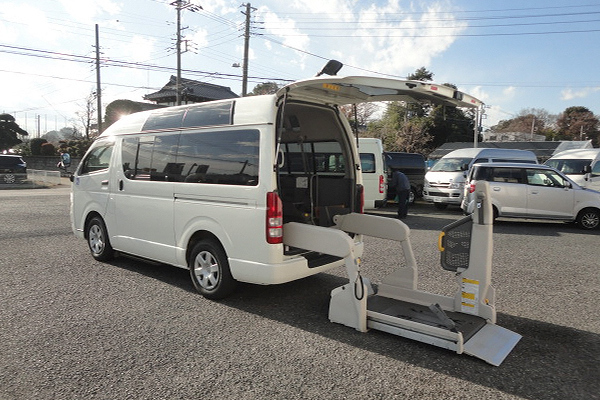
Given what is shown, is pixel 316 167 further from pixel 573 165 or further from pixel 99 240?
pixel 573 165

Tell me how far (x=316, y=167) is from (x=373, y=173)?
7.58m

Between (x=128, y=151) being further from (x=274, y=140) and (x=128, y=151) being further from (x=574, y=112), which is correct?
(x=574, y=112)

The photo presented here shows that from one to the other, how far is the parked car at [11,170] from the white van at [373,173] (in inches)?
835

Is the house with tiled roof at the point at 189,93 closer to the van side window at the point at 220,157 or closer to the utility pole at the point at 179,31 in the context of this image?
the utility pole at the point at 179,31

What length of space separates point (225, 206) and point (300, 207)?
3.23 feet

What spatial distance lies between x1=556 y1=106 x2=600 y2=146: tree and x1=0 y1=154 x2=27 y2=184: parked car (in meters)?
75.6

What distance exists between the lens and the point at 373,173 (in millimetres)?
12617

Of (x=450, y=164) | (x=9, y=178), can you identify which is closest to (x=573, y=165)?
(x=450, y=164)

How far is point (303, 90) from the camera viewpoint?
455 cm

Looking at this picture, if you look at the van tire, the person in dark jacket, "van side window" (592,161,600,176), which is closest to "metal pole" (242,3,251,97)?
the person in dark jacket

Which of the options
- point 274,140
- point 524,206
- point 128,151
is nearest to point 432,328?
point 274,140

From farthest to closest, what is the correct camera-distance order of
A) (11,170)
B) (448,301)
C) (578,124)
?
(578,124)
(11,170)
(448,301)

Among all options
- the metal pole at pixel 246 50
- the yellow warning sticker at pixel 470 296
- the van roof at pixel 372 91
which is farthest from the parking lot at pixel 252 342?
the metal pole at pixel 246 50

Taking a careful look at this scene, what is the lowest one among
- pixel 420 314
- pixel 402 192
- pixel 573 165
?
pixel 420 314
